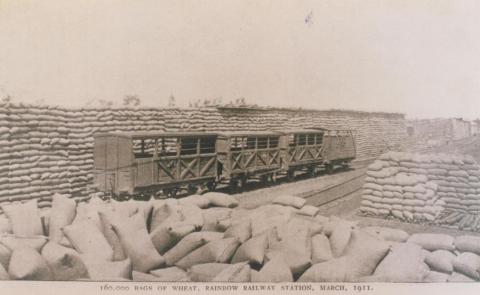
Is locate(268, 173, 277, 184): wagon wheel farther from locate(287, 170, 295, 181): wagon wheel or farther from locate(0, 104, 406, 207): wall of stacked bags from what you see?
locate(0, 104, 406, 207): wall of stacked bags

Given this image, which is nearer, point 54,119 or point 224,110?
point 54,119

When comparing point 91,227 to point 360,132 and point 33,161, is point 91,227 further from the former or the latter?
point 360,132

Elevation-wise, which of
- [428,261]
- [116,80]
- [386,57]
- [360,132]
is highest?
[386,57]

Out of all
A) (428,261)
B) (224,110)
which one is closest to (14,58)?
(224,110)

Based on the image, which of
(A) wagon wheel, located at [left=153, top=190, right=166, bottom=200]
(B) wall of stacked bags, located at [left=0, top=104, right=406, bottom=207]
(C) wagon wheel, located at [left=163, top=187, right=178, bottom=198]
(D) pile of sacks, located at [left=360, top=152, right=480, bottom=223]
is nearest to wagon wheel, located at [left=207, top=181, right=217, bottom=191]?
(C) wagon wheel, located at [left=163, top=187, right=178, bottom=198]

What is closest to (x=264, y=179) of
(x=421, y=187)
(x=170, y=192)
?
(x=170, y=192)

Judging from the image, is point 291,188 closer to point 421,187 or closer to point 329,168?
point 329,168
